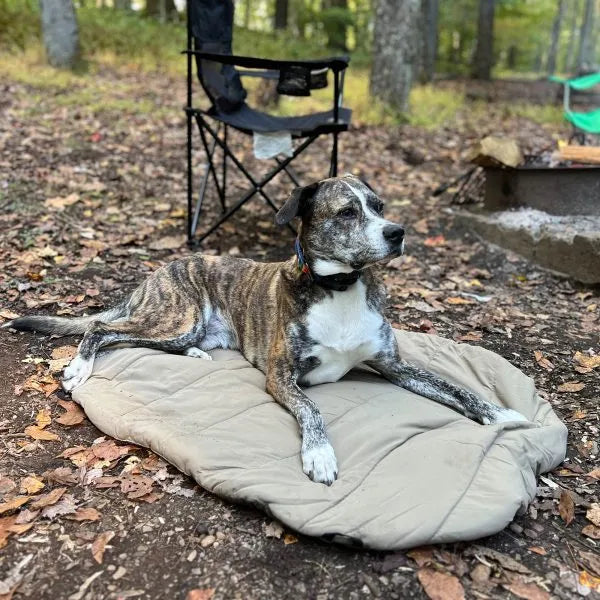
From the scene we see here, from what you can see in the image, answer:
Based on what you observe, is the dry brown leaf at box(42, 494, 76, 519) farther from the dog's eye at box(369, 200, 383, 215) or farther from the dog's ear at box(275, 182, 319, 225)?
the dog's eye at box(369, 200, 383, 215)

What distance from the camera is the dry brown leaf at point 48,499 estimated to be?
2.62 m

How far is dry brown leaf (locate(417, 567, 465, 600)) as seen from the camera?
222cm

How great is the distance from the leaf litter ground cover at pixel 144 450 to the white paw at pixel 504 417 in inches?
11.8

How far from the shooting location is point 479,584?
230 cm

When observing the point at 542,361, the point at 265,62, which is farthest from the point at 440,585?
the point at 265,62

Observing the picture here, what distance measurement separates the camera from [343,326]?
3.23 metres

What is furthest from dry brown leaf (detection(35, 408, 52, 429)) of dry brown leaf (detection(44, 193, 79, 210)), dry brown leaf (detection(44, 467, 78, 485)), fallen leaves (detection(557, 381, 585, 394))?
dry brown leaf (detection(44, 193, 79, 210))

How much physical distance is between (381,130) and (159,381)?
7.17 metres

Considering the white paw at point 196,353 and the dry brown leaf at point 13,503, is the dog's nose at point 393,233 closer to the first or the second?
the white paw at point 196,353

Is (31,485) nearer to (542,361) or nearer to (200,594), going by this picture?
(200,594)

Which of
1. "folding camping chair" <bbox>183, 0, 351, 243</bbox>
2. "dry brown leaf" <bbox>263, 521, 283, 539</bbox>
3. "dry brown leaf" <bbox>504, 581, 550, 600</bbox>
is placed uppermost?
"folding camping chair" <bbox>183, 0, 351, 243</bbox>

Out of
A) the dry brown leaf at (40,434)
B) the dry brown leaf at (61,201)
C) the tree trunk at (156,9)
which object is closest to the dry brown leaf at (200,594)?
the dry brown leaf at (40,434)

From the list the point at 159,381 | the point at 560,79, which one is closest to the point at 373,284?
the point at 159,381

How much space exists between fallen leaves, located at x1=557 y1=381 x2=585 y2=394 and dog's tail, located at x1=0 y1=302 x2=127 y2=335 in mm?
2614
